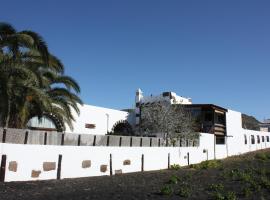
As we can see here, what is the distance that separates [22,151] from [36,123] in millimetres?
10946

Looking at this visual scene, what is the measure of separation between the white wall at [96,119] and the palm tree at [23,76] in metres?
8.68

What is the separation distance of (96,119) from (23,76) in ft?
50.5

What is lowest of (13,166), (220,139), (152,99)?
(13,166)

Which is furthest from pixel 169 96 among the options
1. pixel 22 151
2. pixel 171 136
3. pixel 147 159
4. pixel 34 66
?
pixel 22 151

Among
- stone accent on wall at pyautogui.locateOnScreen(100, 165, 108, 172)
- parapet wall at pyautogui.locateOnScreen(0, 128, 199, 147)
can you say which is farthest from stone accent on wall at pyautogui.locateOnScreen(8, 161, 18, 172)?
stone accent on wall at pyautogui.locateOnScreen(100, 165, 108, 172)

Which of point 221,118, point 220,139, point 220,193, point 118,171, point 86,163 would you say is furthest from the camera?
point 221,118

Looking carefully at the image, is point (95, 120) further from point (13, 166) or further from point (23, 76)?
point (13, 166)

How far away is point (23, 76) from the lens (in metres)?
15.7

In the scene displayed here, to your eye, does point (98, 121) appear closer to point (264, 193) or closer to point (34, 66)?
point (34, 66)

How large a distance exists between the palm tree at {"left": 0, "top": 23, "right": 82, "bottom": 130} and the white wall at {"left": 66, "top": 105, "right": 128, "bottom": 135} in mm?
8682

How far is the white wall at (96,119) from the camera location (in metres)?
28.6

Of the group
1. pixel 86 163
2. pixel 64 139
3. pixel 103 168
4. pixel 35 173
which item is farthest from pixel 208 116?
pixel 35 173

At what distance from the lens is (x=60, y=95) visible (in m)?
20.2

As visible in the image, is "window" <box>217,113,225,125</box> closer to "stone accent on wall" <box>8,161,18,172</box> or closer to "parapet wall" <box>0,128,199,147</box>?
"parapet wall" <box>0,128,199,147</box>
